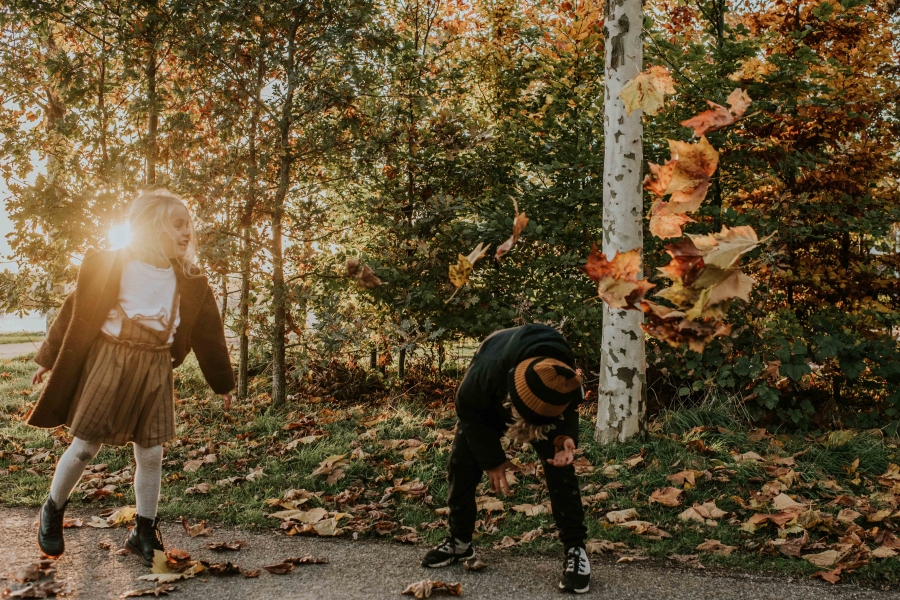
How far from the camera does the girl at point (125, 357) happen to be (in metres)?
3.05

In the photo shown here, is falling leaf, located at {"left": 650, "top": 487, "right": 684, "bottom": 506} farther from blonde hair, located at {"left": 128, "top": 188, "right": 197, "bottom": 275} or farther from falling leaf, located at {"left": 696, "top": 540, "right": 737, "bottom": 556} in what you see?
blonde hair, located at {"left": 128, "top": 188, "right": 197, "bottom": 275}

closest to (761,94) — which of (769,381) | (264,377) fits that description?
(769,381)

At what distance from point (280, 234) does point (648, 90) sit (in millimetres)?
4914

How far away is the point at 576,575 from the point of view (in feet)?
9.39

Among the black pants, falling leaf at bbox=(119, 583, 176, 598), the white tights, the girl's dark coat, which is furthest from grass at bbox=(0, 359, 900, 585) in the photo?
the girl's dark coat

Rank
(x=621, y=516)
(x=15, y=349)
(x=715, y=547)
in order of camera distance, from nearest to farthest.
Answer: (x=715, y=547) < (x=621, y=516) < (x=15, y=349)

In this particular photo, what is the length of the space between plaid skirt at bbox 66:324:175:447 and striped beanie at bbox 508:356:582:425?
1.80 m

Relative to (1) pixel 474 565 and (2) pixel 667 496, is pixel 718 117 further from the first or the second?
(2) pixel 667 496

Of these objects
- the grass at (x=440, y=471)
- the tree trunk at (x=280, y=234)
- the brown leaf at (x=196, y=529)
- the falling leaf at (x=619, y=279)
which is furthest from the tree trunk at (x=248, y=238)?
the falling leaf at (x=619, y=279)

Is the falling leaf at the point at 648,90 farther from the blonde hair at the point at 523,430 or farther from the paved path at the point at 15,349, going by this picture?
the paved path at the point at 15,349

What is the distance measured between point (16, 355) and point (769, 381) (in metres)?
12.3

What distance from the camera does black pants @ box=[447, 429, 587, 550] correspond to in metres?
2.95

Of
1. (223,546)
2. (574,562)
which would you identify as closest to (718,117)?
(574,562)

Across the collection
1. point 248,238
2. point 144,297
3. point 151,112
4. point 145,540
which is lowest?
point 145,540
